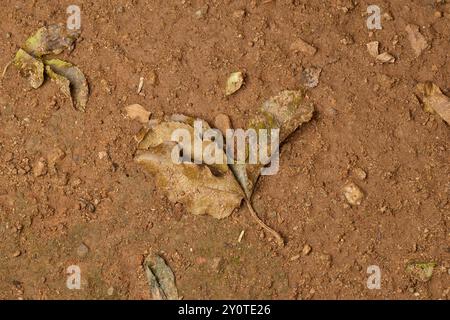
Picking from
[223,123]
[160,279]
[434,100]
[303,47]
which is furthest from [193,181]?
[434,100]

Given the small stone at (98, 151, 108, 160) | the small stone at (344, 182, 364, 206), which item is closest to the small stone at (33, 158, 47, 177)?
the small stone at (98, 151, 108, 160)

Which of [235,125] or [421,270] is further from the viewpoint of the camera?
[235,125]

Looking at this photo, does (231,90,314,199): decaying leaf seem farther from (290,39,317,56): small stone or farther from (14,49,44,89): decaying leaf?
(14,49,44,89): decaying leaf

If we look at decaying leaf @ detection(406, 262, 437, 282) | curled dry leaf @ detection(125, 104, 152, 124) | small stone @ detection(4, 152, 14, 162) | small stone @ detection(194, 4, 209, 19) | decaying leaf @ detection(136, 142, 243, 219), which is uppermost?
small stone @ detection(194, 4, 209, 19)

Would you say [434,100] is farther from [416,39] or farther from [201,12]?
[201,12]

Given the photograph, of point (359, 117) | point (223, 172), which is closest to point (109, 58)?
point (223, 172)

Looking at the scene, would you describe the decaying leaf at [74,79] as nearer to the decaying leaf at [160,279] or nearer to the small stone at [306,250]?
the decaying leaf at [160,279]
